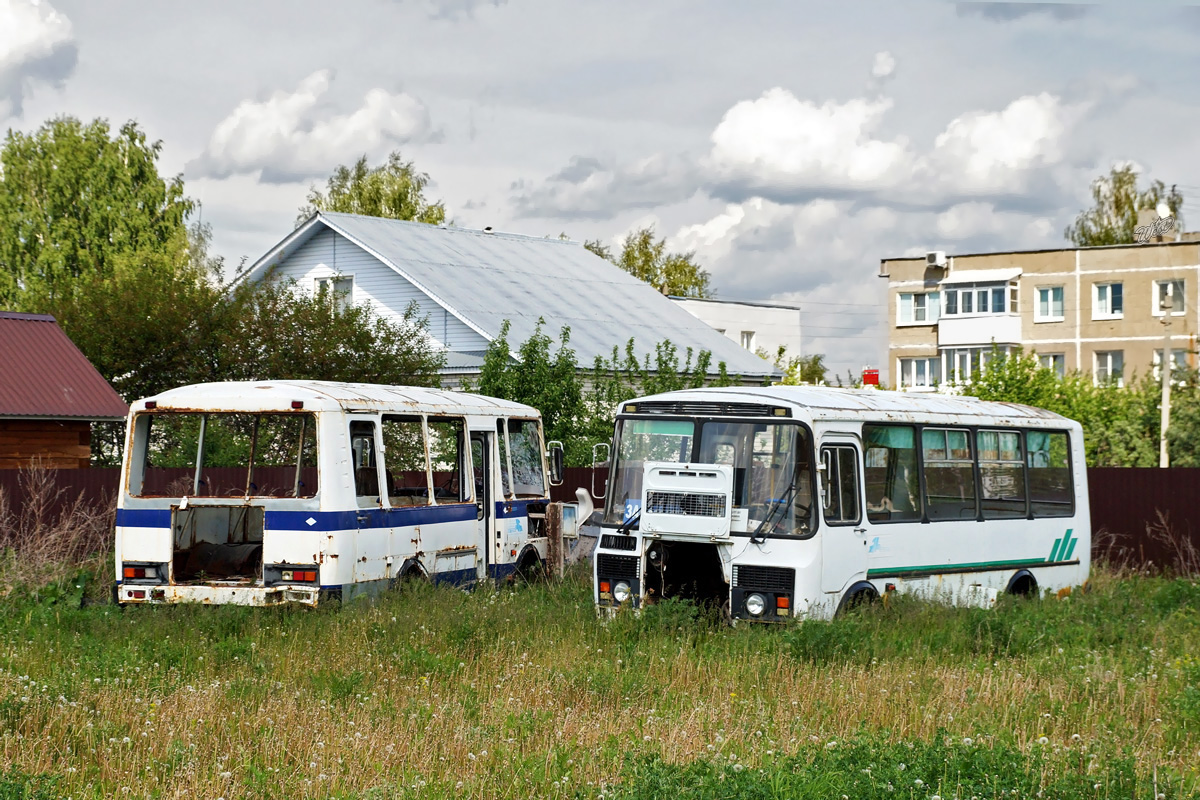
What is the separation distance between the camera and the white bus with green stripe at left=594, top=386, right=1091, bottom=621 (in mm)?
12516

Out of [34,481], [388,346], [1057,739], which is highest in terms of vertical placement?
[388,346]

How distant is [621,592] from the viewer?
1310 cm

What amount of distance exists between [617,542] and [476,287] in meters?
23.8

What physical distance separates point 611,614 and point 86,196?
172ft

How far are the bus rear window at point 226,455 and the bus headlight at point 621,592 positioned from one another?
304 cm

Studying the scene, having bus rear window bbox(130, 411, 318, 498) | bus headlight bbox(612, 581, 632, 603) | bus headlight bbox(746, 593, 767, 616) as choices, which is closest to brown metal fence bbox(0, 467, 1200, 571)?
bus rear window bbox(130, 411, 318, 498)

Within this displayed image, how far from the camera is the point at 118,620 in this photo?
12.7 meters

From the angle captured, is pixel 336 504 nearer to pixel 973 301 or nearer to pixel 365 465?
pixel 365 465

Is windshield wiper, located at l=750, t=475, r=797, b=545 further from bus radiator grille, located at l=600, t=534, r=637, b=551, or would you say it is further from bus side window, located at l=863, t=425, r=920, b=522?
bus radiator grille, located at l=600, t=534, r=637, b=551

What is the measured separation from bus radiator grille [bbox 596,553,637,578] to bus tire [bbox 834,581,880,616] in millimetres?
1917

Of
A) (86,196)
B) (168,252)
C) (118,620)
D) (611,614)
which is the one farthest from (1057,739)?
(86,196)

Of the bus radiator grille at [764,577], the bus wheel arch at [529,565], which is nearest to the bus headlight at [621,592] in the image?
the bus radiator grille at [764,577]

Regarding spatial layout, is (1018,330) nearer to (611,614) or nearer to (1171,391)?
(1171,391)

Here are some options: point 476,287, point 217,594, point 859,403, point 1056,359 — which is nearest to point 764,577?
point 859,403
